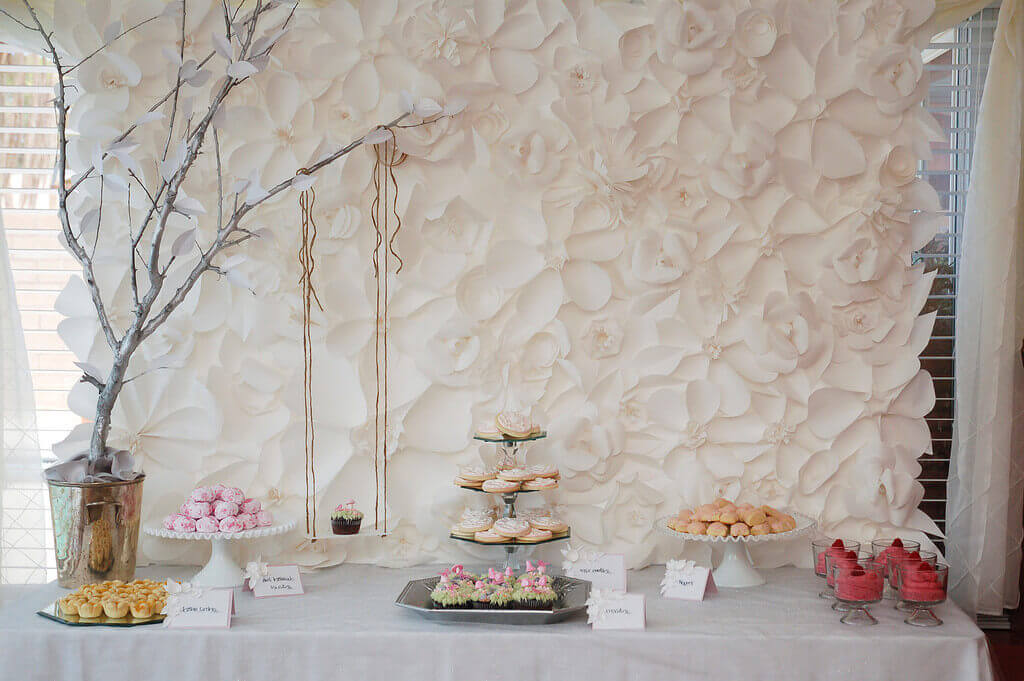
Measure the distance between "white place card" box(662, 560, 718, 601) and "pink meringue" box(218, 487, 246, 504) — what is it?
1.22 meters

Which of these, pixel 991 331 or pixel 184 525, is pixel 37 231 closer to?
pixel 184 525

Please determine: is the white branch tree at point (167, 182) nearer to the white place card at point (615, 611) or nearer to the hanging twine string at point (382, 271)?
the hanging twine string at point (382, 271)

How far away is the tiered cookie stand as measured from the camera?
2418 millimetres

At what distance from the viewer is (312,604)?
7.63 feet

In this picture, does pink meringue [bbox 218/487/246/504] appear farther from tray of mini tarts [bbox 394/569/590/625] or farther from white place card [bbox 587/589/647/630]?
white place card [bbox 587/589/647/630]

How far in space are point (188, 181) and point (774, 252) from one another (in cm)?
181

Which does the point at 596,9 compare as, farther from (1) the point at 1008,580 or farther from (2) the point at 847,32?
(1) the point at 1008,580

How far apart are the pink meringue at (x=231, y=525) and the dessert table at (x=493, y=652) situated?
33 centimetres

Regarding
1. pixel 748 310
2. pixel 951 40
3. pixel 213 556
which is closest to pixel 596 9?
pixel 748 310

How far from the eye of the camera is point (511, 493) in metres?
2.46

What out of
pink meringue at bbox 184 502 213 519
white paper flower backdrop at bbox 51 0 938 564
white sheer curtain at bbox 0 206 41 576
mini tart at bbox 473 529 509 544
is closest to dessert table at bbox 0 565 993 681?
mini tart at bbox 473 529 509 544

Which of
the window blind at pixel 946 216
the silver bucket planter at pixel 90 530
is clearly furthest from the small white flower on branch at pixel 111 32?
the window blind at pixel 946 216

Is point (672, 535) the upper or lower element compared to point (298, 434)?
lower

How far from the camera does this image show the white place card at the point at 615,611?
2.13 metres
